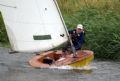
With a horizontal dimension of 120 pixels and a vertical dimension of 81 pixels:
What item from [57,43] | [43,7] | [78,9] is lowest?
[78,9]

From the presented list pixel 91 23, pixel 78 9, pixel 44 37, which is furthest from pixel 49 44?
pixel 78 9

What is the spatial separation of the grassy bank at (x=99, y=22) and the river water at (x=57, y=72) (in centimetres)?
53

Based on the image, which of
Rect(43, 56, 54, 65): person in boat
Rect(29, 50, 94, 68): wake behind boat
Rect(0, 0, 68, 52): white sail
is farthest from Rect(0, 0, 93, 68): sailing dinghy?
Rect(43, 56, 54, 65): person in boat

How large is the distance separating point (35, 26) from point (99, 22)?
4494mm

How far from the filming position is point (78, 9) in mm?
22453

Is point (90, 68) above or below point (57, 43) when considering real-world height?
below

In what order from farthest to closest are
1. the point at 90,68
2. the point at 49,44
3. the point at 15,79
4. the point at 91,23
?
the point at 91,23
the point at 90,68
the point at 49,44
the point at 15,79

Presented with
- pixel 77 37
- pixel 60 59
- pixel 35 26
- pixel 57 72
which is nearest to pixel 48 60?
pixel 60 59

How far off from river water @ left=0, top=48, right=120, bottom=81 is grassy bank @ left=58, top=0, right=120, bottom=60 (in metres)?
0.53

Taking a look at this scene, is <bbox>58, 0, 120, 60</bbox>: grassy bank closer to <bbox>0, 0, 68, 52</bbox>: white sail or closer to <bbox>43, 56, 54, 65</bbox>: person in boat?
<bbox>43, 56, 54, 65</bbox>: person in boat

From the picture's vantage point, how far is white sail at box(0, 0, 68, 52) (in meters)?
14.4

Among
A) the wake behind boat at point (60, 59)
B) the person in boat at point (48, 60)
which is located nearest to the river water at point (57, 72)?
the wake behind boat at point (60, 59)

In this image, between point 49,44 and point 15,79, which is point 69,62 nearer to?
point 49,44

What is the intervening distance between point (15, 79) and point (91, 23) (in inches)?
233
